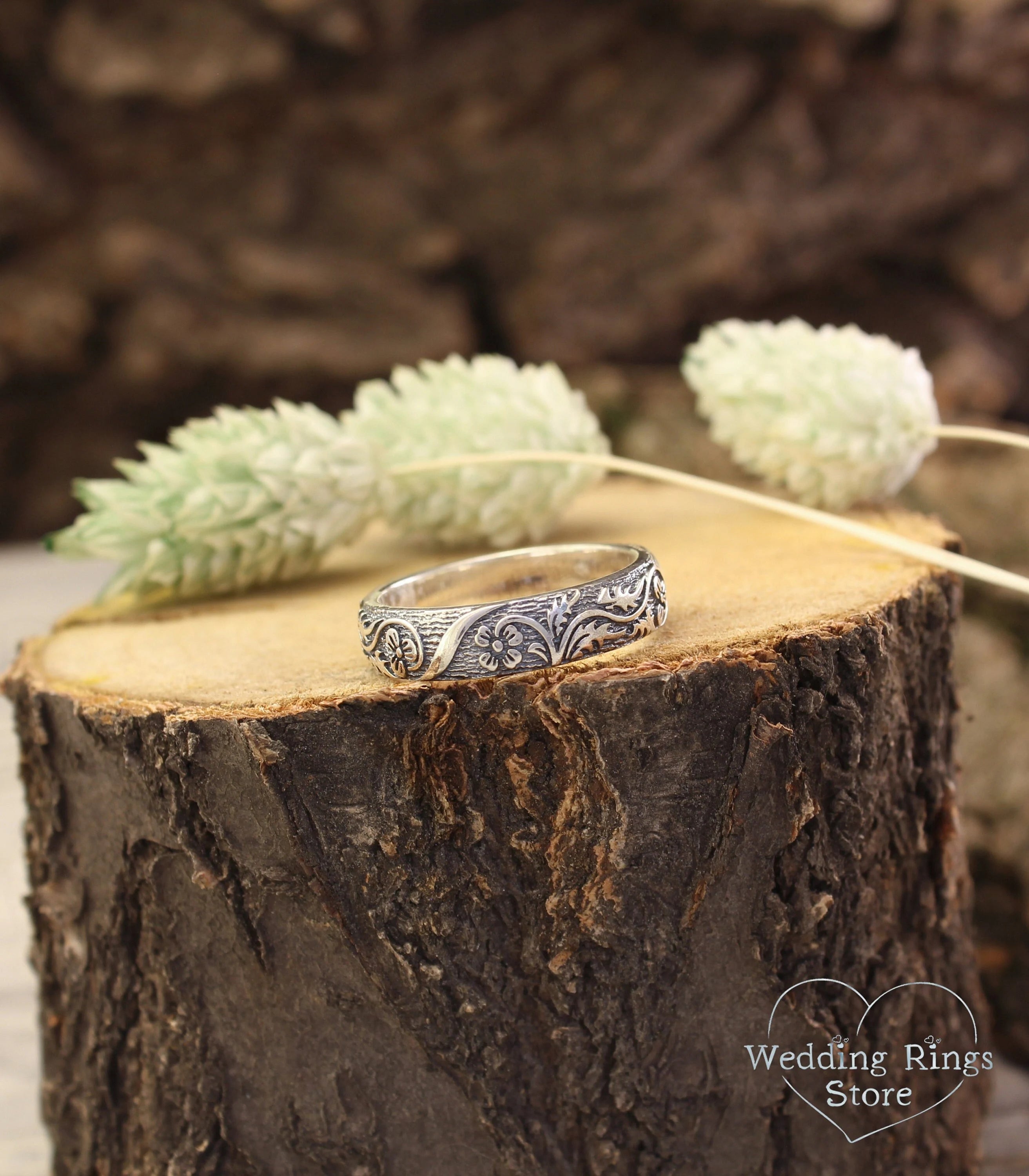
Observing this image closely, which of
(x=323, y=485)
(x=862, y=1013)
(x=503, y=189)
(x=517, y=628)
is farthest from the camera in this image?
(x=503, y=189)

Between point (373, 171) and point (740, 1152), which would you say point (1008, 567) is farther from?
point (373, 171)

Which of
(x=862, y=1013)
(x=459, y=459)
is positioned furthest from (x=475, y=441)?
(x=862, y=1013)

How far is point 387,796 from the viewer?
108 cm

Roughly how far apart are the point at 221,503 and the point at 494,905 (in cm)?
70

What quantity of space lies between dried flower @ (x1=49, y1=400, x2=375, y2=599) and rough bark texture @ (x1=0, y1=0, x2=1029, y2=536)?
2016 millimetres

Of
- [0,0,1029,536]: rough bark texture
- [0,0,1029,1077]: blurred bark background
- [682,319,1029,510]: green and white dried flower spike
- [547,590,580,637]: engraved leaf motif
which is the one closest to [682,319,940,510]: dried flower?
[682,319,1029,510]: green and white dried flower spike

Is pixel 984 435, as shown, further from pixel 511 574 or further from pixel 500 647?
pixel 500 647

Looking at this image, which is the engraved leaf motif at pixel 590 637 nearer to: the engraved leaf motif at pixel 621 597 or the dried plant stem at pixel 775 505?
the engraved leaf motif at pixel 621 597

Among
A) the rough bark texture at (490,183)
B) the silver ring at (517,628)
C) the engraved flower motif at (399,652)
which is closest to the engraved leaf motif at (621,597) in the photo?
the silver ring at (517,628)

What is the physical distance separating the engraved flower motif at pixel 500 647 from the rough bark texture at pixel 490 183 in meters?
2.48

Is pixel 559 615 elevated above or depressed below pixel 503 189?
below

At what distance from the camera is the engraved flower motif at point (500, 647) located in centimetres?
108

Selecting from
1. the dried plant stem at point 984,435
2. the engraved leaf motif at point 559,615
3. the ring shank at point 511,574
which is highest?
the dried plant stem at point 984,435

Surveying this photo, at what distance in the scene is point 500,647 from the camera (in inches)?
42.7
